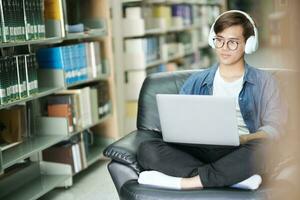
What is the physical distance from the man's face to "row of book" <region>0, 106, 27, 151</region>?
1.28 m

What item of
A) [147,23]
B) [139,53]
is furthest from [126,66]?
[147,23]

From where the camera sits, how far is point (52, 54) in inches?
111

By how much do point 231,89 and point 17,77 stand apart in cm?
119

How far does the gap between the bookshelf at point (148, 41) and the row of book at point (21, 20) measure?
1134mm

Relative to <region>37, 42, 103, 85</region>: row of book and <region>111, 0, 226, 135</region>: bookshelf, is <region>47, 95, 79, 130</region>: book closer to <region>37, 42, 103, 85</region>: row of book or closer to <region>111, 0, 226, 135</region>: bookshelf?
<region>37, 42, 103, 85</region>: row of book

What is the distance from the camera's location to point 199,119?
5.74 feet

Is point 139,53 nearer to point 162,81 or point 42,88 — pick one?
point 42,88

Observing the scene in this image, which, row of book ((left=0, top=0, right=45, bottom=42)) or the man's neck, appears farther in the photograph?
row of book ((left=0, top=0, right=45, bottom=42))

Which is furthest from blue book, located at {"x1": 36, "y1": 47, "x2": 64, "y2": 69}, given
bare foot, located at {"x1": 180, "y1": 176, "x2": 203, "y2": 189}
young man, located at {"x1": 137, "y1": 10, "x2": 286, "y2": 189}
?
bare foot, located at {"x1": 180, "y1": 176, "x2": 203, "y2": 189}

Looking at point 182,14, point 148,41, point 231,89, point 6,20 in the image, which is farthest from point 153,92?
point 182,14

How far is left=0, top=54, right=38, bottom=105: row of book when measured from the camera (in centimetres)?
226

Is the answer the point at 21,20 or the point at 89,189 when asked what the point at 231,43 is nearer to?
the point at 21,20

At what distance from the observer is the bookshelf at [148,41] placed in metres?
3.87

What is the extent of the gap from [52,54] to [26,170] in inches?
30.7
